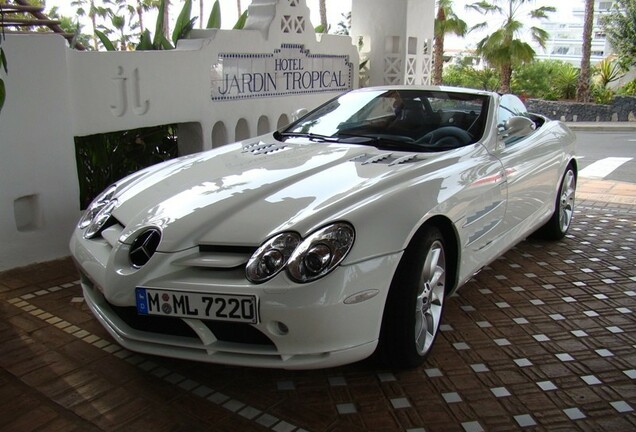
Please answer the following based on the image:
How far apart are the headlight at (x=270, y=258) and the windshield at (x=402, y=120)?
4.69 feet

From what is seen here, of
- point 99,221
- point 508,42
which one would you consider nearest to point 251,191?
point 99,221

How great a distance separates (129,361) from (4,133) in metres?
2.04

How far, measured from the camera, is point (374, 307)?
8.23 ft

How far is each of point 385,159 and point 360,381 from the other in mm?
1234

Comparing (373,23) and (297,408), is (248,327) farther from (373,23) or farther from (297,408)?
(373,23)

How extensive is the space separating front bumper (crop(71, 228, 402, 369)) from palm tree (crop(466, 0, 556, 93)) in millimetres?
19353

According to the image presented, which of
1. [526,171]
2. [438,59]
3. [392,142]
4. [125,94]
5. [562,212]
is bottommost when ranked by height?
[562,212]

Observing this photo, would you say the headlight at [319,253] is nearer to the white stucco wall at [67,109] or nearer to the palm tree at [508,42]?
the white stucco wall at [67,109]

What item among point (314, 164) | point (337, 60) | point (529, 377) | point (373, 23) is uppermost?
point (373, 23)

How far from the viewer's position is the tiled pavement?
2.51 m

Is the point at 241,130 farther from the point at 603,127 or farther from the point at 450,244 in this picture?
the point at 603,127

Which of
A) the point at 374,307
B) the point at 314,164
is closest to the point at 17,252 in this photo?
the point at 314,164

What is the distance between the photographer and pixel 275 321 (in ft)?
7.80

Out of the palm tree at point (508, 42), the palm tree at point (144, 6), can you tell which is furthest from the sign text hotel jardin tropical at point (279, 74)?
the palm tree at point (144, 6)
